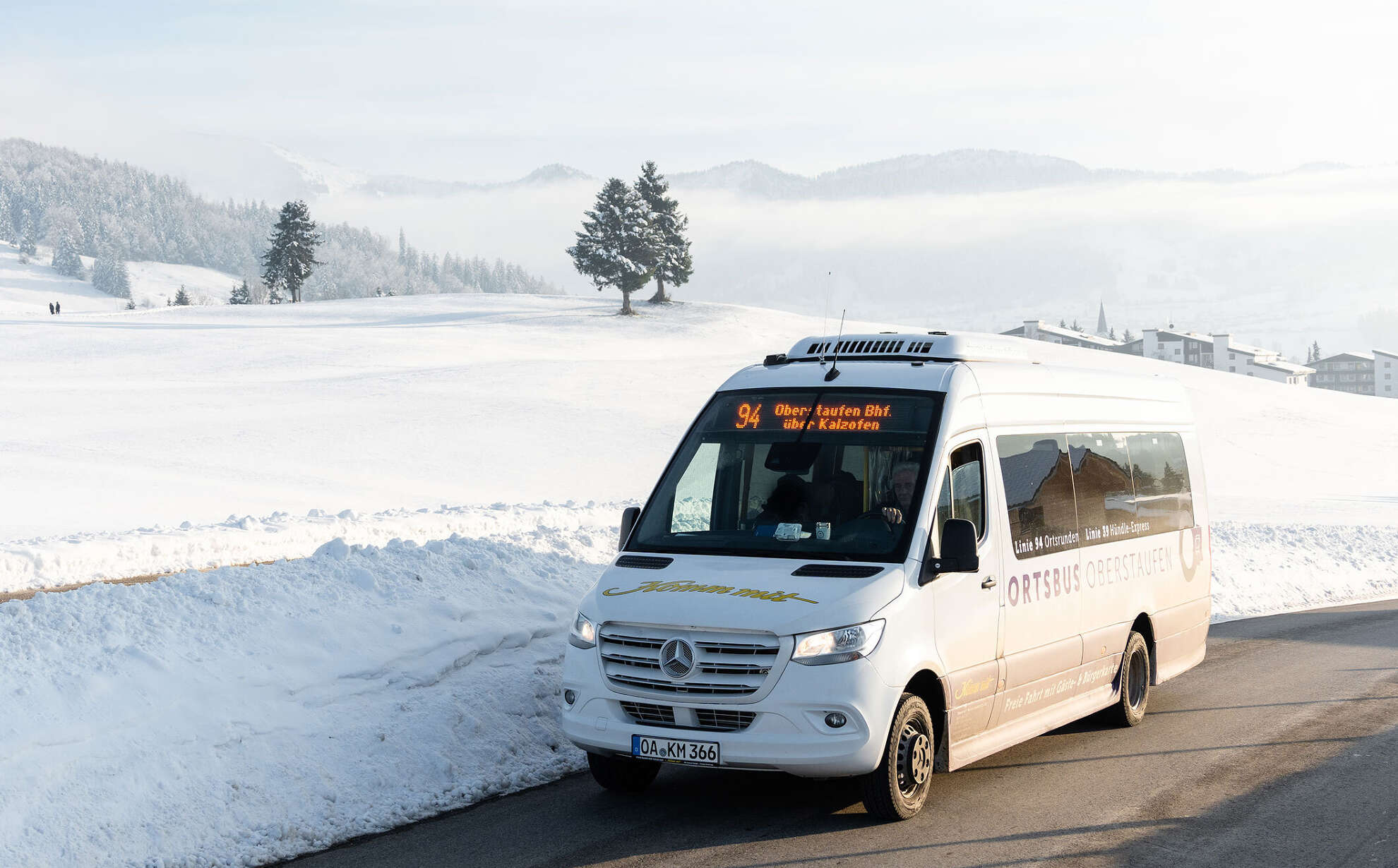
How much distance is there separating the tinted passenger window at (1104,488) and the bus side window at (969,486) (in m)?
1.55

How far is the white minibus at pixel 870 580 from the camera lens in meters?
6.83

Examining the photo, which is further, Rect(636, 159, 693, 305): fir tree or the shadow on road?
Rect(636, 159, 693, 305): fir tree

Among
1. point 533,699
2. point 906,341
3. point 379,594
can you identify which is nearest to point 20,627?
point 379,594

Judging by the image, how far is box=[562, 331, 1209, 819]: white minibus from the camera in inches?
269

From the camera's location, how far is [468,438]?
4091 centimetres

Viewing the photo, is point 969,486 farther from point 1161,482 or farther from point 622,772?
point 1161,482

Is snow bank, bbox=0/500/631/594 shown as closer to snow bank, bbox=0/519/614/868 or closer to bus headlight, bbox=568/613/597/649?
snow bank, bbox=0/519/614/868

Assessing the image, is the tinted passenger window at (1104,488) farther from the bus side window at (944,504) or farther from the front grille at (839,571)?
the front grille at (839,571)

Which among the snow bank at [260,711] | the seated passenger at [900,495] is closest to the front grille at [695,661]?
the seated passenger at [900,495]

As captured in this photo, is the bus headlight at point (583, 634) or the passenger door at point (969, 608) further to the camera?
the passenger door at point (969, 608)

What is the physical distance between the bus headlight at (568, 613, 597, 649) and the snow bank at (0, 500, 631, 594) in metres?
8.39

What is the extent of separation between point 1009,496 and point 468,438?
33800 mm

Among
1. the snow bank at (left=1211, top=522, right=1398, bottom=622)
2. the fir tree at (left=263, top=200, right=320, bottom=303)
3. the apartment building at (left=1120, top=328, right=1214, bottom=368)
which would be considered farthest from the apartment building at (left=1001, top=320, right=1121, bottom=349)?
the snow bank at (left=1211, top=522, right=1398, bottom=622)

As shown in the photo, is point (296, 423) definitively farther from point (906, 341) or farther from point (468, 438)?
point (906, 341)
